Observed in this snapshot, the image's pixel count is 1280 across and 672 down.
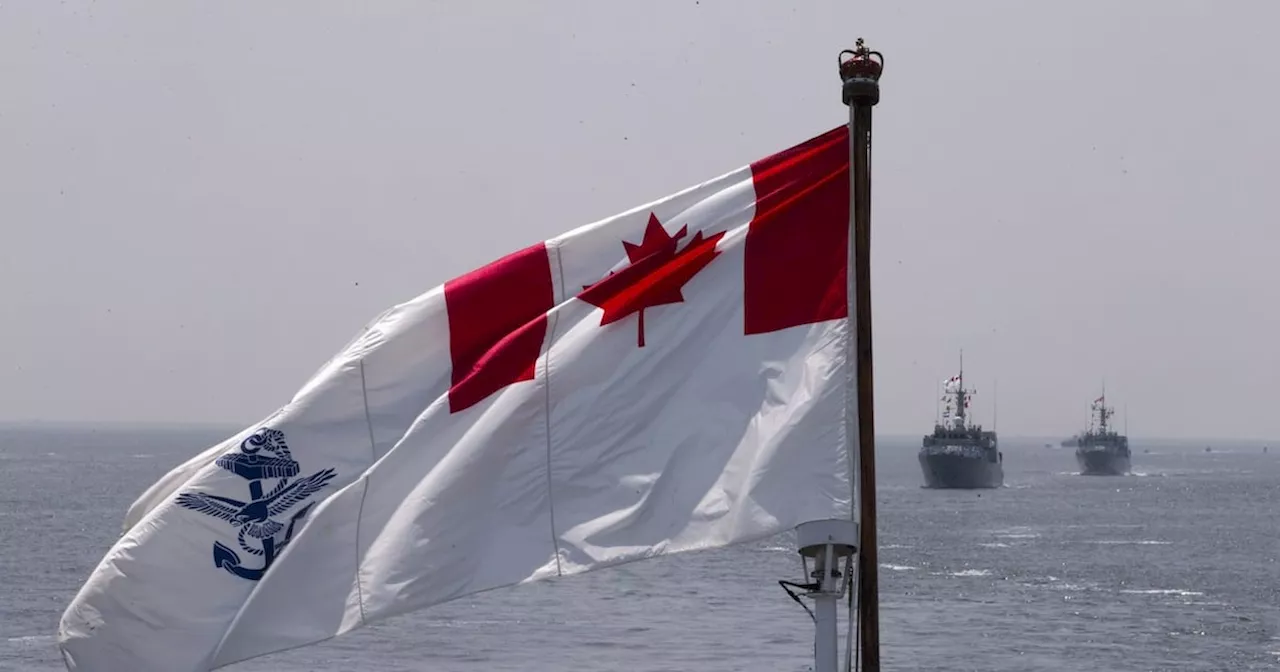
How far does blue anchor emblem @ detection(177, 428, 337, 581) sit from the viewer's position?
822 cm

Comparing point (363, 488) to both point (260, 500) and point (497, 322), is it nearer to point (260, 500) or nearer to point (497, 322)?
point (260, 500)

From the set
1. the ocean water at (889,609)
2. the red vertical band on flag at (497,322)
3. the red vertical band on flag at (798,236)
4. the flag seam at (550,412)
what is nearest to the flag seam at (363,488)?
the red vertical band on flag at (497,322)

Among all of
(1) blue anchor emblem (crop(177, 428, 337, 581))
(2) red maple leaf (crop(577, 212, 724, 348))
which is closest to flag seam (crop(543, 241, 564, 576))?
(2) red maple leaf (crop(577, 212, 724, 348))

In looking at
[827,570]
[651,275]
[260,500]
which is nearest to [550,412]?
[651,275]

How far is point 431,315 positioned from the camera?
342 inches

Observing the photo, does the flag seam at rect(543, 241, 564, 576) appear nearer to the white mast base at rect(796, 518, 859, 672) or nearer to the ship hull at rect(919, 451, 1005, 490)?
the white mast base at rect(796, 518, 859, 672)

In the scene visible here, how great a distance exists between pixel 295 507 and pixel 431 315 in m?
1.17

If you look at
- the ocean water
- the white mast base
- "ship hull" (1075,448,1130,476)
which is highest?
"ship hull" (1075,448,1130,476)

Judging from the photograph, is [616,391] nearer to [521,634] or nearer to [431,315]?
[431,315]

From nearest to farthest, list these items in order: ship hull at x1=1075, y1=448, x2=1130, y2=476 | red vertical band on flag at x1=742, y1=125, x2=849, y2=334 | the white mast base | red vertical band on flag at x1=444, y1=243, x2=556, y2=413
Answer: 1. the white mast base
2. red vertical band on flag at x1=444, y1=243, x2=556, y2=413
3. red vertical band on flag at x1=742, y1=125, x2=849, y2=334
4. ship hull at x1=1075, y1=448, x2=1130, y2=476

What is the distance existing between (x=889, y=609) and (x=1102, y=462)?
146 meters

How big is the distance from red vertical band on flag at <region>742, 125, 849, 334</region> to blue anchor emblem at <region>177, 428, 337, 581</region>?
7.86 ft

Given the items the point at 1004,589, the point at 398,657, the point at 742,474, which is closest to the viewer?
the point at 742,474

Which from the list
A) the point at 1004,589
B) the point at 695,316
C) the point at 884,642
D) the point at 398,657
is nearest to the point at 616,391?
the point at 695,316
